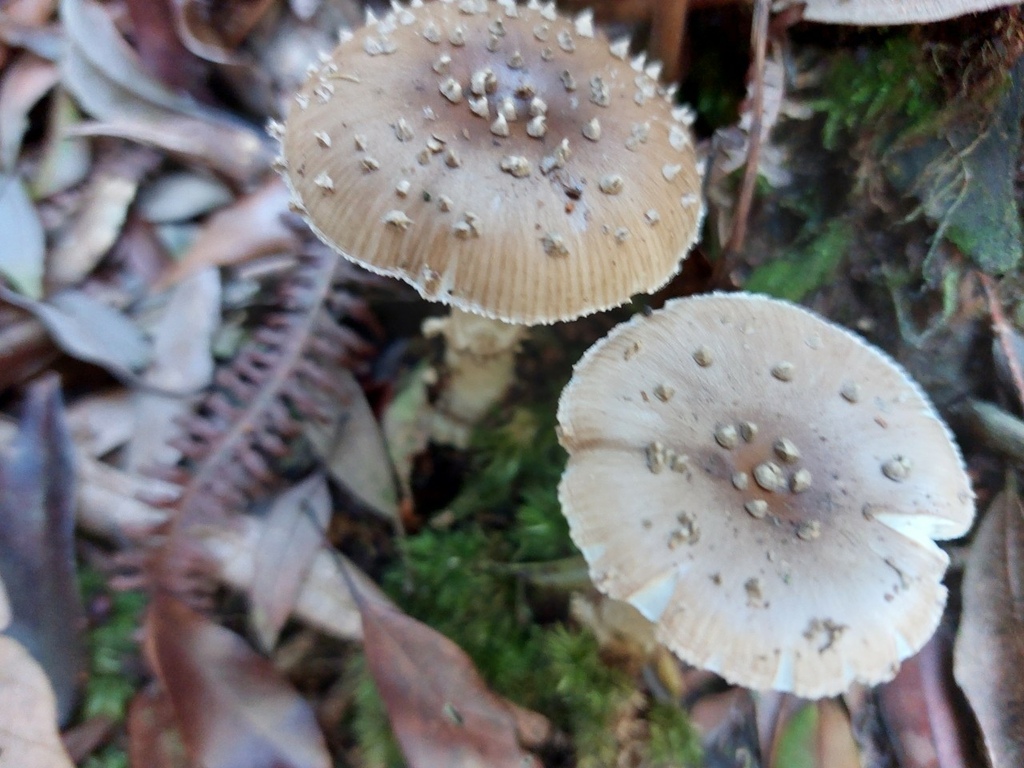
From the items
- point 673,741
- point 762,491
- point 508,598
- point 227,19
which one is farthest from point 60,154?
point 673,741

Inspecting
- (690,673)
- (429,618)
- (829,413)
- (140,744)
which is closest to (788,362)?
(829,413)

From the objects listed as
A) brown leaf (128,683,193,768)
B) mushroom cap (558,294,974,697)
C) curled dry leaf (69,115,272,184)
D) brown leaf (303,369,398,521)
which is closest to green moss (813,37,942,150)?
mushroom cap (558,294,974,697)

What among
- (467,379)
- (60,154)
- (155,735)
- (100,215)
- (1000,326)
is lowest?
(155,735)

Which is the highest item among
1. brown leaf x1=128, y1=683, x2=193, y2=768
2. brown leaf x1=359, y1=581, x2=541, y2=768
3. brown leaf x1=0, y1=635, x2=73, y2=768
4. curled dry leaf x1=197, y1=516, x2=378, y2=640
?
brown leaf x1=359, y1=581, x2=541, y2=768

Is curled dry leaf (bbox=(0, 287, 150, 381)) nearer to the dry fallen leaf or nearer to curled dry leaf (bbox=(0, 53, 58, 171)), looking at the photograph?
curled dry leaf (bbox=(0, 53, 58, 171))

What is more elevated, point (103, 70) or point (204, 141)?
point (103, 70)

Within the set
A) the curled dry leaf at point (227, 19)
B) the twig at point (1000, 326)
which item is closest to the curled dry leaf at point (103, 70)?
the curled dry leaf at point (227, 19)

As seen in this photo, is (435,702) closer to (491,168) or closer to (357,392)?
(357,392)
